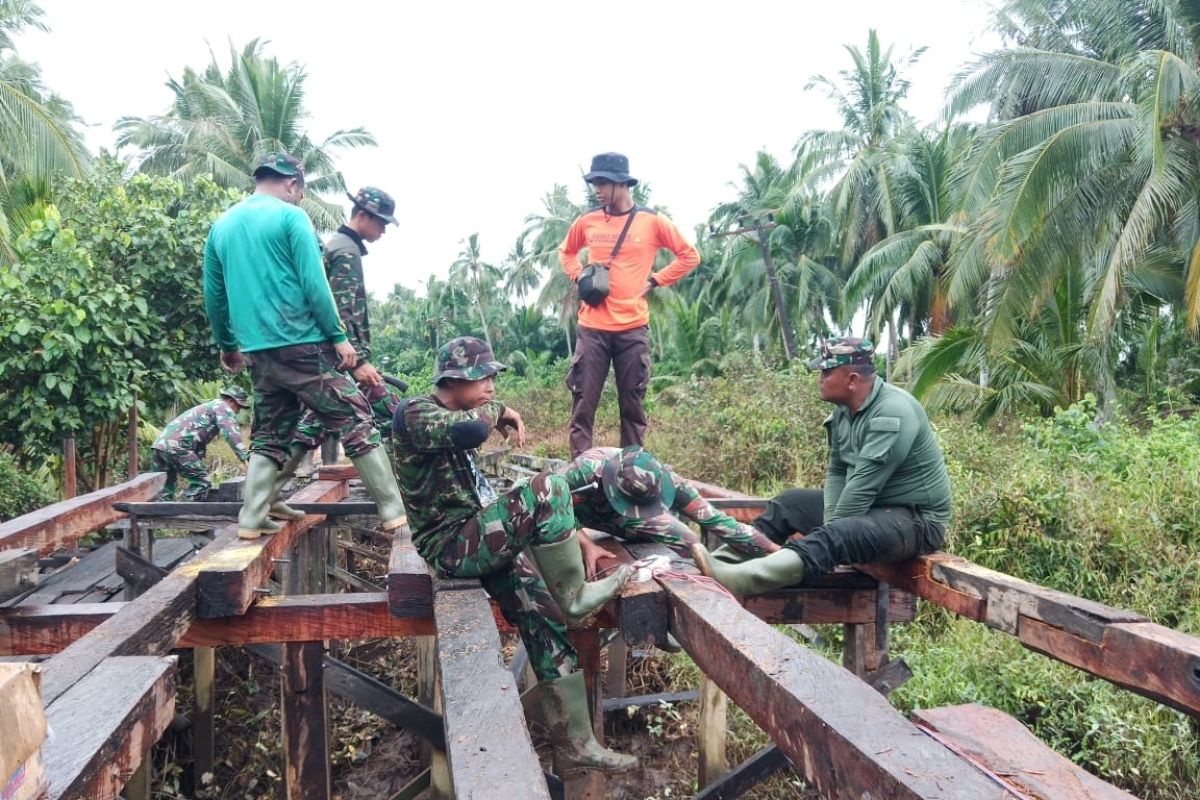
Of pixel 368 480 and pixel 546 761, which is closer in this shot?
pixel 368 480

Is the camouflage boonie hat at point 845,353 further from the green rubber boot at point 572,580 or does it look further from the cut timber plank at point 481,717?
the cut timber plank at point 481,717

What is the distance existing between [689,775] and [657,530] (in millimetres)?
3177

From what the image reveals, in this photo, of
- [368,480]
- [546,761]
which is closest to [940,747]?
[368,480]

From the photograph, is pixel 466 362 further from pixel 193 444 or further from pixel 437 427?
pixel 193 444

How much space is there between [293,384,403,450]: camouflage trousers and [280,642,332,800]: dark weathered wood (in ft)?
3.17

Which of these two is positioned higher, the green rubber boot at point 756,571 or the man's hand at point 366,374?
the man's hand at point 366,374

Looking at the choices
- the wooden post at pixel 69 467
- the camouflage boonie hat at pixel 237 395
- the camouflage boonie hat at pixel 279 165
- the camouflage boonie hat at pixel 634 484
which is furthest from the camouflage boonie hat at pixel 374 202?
the wooden post at pixel 69 467

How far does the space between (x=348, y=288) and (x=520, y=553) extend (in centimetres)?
235

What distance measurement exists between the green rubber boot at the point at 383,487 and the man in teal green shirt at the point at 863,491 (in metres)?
1.51

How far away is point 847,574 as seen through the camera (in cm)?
372

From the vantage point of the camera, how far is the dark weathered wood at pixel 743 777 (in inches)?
176

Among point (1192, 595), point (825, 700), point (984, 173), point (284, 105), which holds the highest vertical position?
point (284, 105)

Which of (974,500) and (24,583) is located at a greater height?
(24,583)

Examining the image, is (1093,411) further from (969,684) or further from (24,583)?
(24,583)
